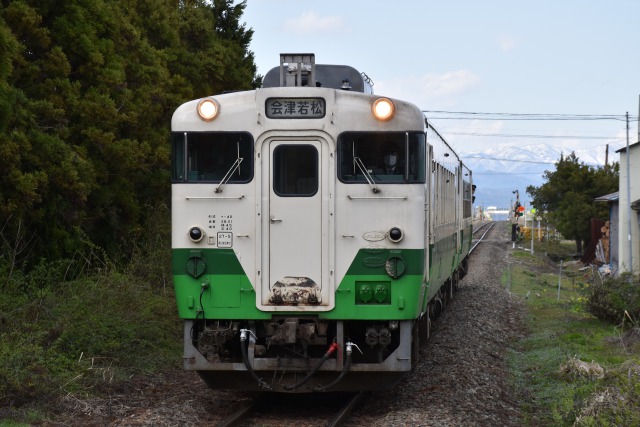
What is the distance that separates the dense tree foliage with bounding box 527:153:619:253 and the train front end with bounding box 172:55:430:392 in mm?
37183

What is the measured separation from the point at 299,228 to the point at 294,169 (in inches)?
22.4

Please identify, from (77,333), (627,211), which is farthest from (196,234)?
(627,211)

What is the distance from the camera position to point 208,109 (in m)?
8.91

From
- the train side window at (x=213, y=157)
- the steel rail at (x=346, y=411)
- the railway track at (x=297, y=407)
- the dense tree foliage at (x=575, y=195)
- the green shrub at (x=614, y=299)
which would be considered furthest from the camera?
the dense tree foliage at (x=575, y=195)

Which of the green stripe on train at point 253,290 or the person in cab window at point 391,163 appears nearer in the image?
the green stripe on train at point 253,290

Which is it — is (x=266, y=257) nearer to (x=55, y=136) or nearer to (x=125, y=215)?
(x=55, y=136)

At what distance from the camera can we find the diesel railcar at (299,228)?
874 centimetres

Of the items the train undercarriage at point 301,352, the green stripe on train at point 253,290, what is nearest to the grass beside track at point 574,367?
the train undercarriage at point 301,352

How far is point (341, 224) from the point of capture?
28.8 feet

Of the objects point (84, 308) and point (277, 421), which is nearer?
point (277, 421)

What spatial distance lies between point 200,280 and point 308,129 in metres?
1.77

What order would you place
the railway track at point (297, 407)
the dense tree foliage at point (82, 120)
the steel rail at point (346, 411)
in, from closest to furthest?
the steel rail at point (346, 411) < the railway track at point (297, 407) < the dense tree foliage at point (82, 120)

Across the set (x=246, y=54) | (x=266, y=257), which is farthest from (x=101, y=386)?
(x=246, y=54)

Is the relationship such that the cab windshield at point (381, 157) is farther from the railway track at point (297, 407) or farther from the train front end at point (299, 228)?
the railway track at point (297, 407)
